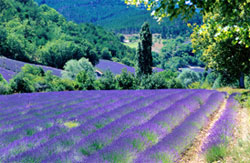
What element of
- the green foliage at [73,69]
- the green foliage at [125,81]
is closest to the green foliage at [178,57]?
the green foliage at [73,69]

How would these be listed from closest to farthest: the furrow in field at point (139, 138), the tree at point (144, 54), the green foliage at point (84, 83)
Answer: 1. the furrow in field at point (139, 138)
2. the green foliage at point (84, 83)
3. the tree at point (144, 54)

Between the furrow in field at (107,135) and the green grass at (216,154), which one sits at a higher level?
the furrow in field at (107,135)

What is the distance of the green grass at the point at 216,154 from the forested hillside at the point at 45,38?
49740mm

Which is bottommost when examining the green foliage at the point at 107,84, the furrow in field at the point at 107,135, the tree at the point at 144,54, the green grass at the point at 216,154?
the green foliage at the point at 107,84

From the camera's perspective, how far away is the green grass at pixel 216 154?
140 inches

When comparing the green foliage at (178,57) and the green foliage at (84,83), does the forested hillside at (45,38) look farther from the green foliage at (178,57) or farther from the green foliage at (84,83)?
the green foliage at (84,83)

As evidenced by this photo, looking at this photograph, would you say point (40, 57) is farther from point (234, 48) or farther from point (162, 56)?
point (162, 56)

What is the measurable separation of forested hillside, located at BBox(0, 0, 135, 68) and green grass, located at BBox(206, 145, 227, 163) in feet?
163

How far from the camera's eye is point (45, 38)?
62.0 metres

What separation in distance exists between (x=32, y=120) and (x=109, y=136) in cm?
263

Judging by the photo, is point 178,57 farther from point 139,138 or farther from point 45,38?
point 139,138

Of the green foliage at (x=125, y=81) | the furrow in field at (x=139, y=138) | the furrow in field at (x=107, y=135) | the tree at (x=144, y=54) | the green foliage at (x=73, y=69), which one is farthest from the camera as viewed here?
the green foliage at (x=73, y=69)

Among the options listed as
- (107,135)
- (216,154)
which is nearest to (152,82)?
(107,135)

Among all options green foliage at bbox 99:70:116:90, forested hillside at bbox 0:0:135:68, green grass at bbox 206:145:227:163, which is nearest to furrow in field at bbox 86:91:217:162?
green grass at bbox 206:145:227:163
